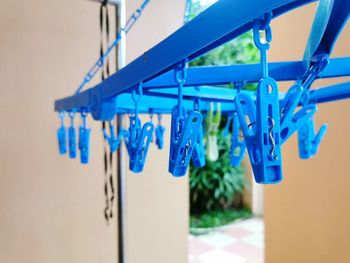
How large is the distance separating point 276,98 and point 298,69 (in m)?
0.25

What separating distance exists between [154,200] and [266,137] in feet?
4.14

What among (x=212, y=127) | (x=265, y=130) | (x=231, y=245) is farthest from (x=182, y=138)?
(x=231, y=245)

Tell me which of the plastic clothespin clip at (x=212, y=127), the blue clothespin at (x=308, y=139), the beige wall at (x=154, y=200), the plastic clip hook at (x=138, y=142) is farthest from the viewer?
the beige wall at (x=154, y=200)

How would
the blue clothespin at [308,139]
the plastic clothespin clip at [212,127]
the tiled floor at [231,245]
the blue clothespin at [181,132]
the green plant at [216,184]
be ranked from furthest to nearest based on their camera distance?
the green plant at [216,184]
the tiled floor at [231,245]
the plastic clothespin clip at [212,127]
the blue clothespin at [308,139]
the blue clothespin at [181,132]

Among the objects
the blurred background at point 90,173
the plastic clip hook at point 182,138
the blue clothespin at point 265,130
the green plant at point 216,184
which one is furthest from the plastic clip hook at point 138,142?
the green plant at point 216,184

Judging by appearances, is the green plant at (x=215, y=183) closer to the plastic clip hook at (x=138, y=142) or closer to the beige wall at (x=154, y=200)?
the beige wall at (x=154, y=200)

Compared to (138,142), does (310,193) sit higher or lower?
lower

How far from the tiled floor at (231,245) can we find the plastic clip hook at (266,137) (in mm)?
2404

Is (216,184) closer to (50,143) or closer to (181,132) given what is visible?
(50,143)

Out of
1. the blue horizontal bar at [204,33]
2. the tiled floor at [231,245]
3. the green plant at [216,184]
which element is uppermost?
the blue horizontal bar at [204,33]

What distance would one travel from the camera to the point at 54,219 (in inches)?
48.2

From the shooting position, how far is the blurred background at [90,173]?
1106 millimetres

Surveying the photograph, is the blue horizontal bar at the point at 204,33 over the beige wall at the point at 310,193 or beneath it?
over

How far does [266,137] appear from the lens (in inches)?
10.9
